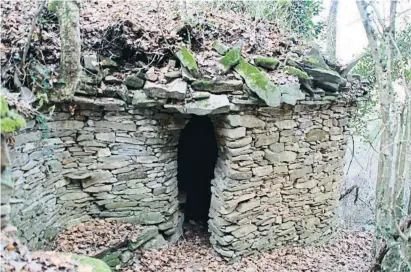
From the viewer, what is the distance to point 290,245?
560cm

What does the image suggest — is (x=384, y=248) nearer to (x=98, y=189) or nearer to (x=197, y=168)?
(x=197, y=168)

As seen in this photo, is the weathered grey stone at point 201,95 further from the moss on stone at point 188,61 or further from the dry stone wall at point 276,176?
the dry stone wall at point 276,176

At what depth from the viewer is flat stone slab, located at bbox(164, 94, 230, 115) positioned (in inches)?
168

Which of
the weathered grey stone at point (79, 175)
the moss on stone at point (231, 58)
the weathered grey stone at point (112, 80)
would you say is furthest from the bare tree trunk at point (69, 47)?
the moss on stone at point (231, 58)

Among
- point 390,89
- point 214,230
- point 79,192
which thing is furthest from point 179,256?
point 390,89

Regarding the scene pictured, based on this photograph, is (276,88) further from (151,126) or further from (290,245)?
(290,245)

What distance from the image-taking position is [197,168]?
6.74 meters

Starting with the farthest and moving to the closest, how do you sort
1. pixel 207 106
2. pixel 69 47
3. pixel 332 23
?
pixel 332 23 < pixel 207 106 < pixel 69 47

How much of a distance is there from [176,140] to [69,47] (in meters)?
1.90

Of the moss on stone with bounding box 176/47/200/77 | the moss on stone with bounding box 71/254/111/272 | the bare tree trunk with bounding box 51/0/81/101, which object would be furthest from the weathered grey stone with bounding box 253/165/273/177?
the bare tree trunk with bounding box 51/0/81/101

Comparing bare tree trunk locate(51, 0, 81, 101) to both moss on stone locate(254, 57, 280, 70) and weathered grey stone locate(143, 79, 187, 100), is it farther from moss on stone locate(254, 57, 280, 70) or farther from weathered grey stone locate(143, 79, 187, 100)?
moss on stone locate(254, 57, 280, 70)

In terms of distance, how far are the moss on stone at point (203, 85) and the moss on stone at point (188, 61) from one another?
13cm

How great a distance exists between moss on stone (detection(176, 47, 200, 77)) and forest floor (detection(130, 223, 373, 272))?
2594 millimetres

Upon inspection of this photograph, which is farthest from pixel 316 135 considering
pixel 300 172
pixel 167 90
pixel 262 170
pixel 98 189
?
pixel 98 189
